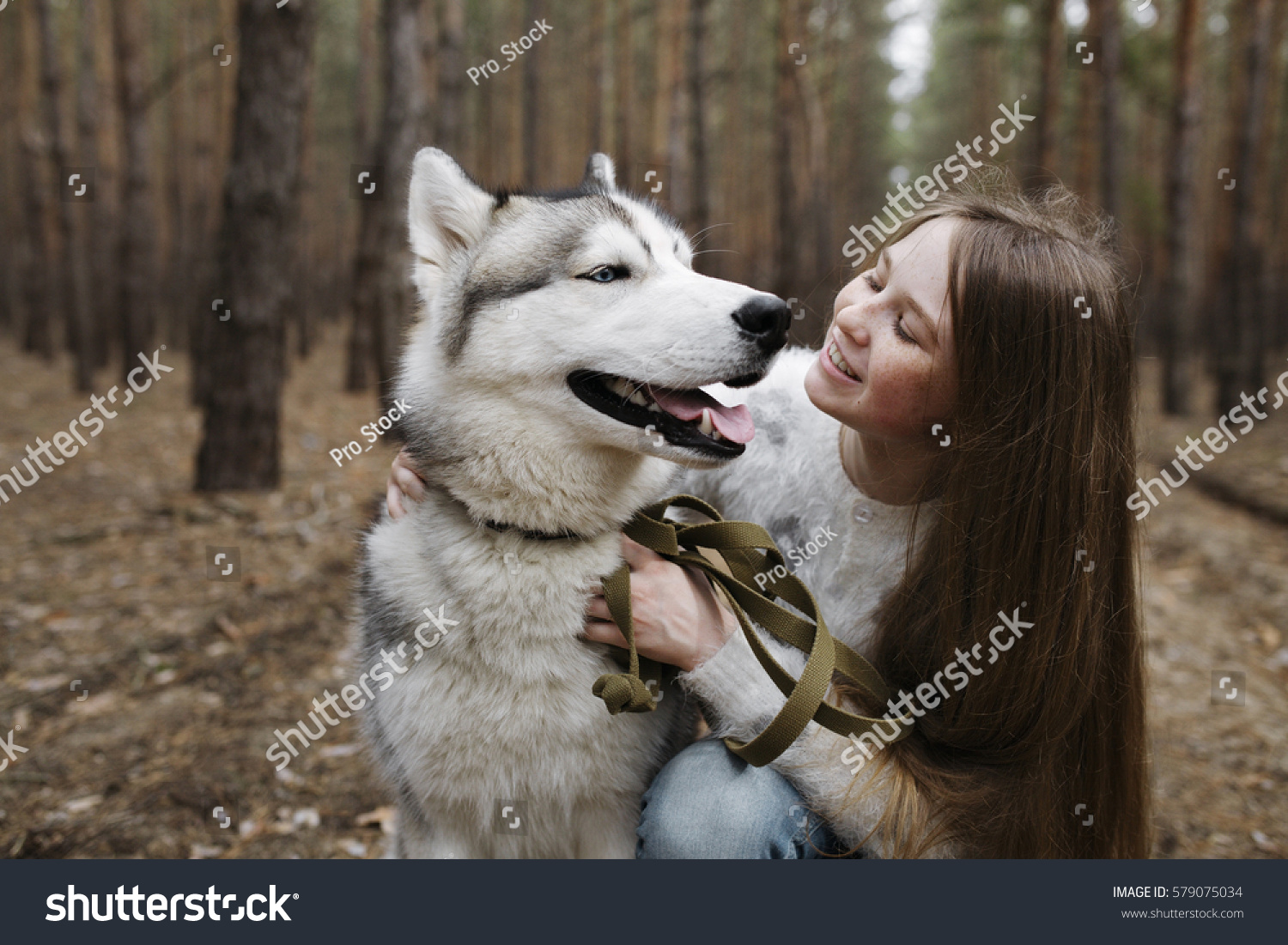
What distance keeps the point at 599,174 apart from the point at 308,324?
47.7 ft

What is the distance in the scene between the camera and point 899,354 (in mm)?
1921

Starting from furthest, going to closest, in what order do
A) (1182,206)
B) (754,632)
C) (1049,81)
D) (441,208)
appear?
(1049,81)
(1182,206)
(441,208)
(754,632)

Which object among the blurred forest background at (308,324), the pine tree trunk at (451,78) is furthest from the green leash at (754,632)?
the pine tree trunk at (451,78)

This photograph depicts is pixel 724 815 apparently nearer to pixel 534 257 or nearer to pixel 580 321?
pixel 580 321

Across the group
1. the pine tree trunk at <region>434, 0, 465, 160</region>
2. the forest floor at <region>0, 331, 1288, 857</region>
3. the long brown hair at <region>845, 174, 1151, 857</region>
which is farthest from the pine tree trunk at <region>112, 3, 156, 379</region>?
the long brown hair at <region>845, 174, 1151, 857</region>

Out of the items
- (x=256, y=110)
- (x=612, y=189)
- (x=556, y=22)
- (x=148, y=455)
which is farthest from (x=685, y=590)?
(x=556, y=22)

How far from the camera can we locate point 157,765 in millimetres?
3059

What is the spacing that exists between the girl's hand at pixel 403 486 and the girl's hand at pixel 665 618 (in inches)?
20.4

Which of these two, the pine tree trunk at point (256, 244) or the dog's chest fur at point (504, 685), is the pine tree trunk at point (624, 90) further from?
the dog's chest fur at point (504, 685)

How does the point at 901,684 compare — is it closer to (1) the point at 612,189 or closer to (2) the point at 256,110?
(1) the point at 612,189

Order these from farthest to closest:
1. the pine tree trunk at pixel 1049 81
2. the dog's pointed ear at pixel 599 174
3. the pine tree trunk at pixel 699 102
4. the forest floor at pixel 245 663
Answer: the pine tree trunk at pixel 1049 81 → the pine tree trunk at pixel 699 102 → the forest floor at pixel 245 663 → the dog's pointed ear at pixel 599 174

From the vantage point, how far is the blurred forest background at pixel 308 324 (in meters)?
3.20

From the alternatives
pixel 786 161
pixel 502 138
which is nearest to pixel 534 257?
pixel 786 161

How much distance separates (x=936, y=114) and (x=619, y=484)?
1362 inches
